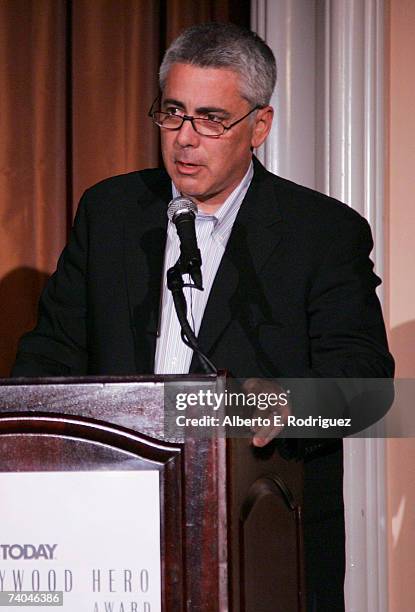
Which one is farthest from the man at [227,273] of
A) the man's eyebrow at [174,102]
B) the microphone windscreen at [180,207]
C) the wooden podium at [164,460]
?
the wooden podium at [164,460]

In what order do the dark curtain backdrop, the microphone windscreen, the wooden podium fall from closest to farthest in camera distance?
the wooden podium
the microphone windscreen
the dark curtain backdrop

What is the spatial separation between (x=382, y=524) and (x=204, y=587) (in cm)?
167

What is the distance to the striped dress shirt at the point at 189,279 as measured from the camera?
192cm

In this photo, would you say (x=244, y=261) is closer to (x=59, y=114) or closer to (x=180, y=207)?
(x=180, y=207)

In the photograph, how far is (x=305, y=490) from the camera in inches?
77.4

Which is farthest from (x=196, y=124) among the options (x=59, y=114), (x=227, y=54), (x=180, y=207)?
(x=59, y=114)

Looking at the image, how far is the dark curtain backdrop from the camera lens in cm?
292

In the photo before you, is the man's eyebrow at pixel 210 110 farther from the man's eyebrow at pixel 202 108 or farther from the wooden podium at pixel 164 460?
the wooden podium at pixel 164 460

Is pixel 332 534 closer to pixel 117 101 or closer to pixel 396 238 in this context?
pixel 396 238

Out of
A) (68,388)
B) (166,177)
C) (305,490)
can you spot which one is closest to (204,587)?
(68,388)

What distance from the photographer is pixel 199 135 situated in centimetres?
202

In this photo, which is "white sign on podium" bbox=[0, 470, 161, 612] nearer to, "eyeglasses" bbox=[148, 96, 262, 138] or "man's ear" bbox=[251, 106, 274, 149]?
"eyeglasses" bbox=[148, 96, 262, 138]

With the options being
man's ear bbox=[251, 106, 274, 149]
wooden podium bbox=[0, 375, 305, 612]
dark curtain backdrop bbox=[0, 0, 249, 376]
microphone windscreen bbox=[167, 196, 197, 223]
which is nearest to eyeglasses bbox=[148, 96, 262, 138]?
man's ear bbox=[251, 106, 274, 149]

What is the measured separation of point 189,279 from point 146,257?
0.67 feet
